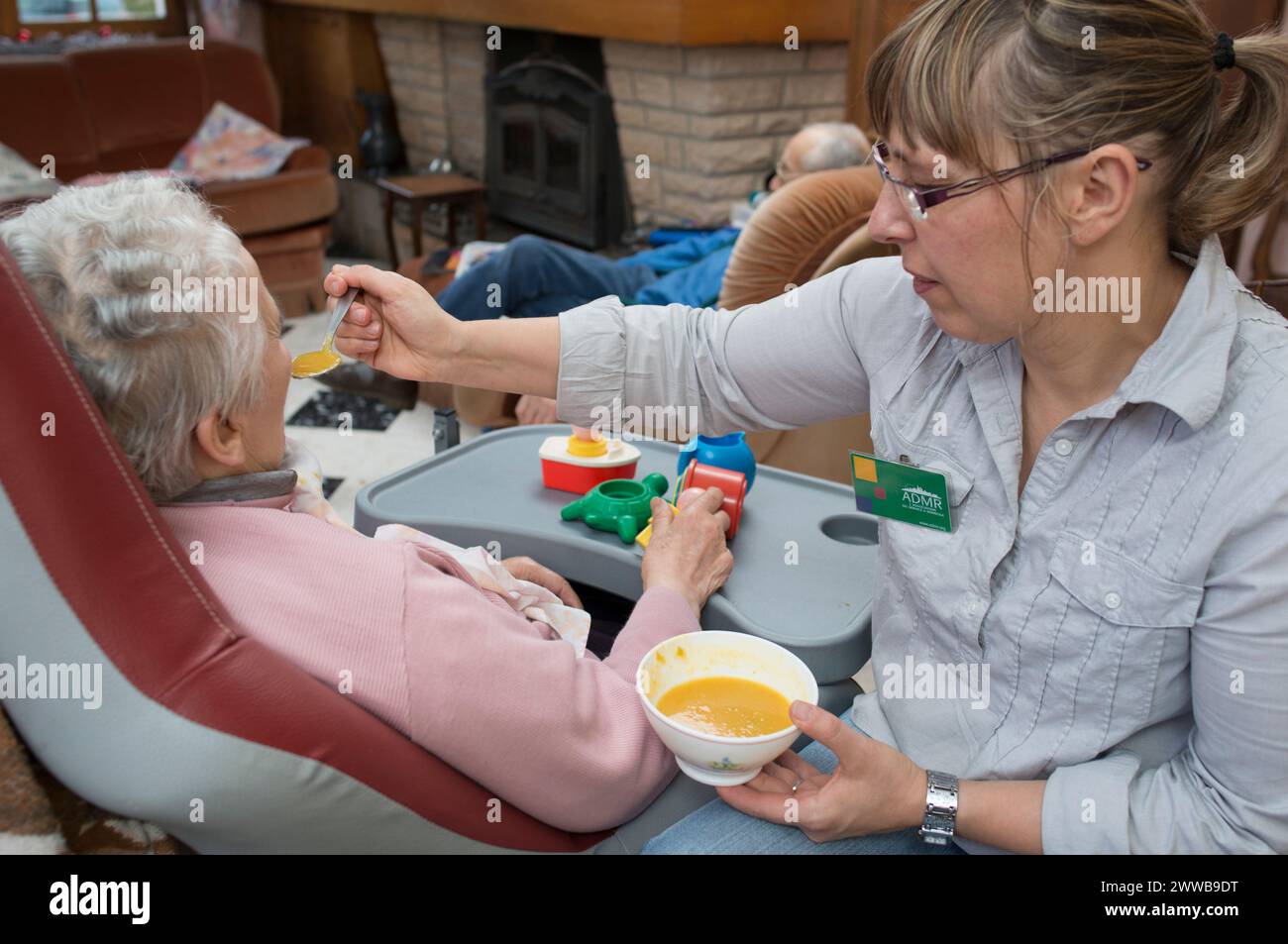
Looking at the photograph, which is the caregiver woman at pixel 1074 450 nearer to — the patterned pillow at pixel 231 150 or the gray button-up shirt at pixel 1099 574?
the gray button-up shirt at pixel 1099 574

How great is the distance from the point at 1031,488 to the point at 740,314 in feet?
Result: 1.39

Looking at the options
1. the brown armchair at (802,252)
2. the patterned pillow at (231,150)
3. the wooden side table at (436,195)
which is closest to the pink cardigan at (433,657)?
the brown armchair at (802,252)

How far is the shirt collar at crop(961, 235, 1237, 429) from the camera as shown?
901 millimetres

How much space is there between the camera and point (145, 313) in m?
0.84

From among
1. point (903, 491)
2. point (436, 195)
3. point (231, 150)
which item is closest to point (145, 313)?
point (903, 491)

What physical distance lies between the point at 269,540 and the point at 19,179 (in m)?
4.18

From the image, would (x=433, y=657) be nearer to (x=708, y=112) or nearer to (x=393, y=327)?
(x=393, y=327)

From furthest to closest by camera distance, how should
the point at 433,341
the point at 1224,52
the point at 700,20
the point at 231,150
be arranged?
the point at 231,150, the point at 700,20, the point at 433,341, the point at 1224,52

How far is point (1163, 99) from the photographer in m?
0.87

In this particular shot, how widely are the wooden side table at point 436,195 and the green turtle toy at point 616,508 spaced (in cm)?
361

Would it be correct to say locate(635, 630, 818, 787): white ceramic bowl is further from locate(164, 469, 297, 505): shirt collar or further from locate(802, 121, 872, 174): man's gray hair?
locate(802, 121, 872, 174): man's gray hair

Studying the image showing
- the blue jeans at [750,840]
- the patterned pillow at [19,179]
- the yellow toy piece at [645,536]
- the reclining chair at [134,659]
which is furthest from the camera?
the patterned pillow at [19,179]

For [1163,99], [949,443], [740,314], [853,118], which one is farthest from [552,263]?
[1163,99]

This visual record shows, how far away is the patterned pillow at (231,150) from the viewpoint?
15.6ft
